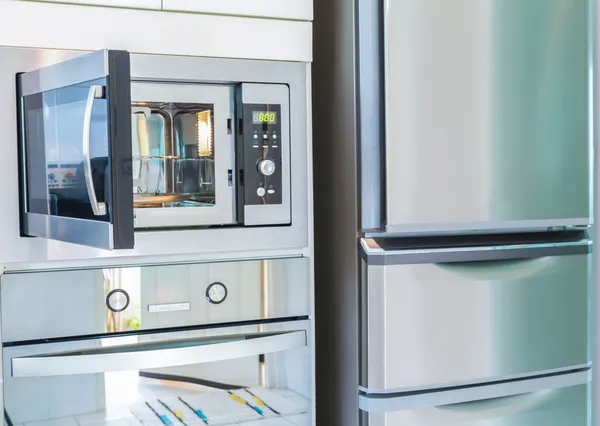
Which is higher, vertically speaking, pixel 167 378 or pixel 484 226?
pixel 484 226

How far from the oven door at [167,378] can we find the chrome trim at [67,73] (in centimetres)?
48

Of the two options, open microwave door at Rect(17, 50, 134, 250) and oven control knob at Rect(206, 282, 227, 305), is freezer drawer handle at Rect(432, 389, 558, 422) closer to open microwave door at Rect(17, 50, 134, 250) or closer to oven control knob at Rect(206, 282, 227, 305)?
oven control knob at Rect(206, 282, 227, 305)

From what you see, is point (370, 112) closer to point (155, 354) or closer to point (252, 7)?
point (252, 7)

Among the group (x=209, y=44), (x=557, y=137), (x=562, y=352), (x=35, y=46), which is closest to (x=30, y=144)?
(x=35, y=46)

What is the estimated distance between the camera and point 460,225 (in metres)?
1.62

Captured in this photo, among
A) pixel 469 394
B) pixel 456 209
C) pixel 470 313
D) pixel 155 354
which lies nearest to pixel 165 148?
pixel 155 354

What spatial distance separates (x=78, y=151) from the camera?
1.32 metres

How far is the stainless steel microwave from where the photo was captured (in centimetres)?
129

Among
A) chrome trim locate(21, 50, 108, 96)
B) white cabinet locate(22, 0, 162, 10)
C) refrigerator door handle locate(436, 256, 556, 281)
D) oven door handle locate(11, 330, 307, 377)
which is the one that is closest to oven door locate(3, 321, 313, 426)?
oven door handle locate(11, 330, 307, 377)

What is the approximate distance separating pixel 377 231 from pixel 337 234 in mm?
145

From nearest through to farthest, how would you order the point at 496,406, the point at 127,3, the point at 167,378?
the point at 127,3, the point at 167,378, the point at 496,406

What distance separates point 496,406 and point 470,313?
24cm

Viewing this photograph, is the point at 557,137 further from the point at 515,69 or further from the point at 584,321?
the point at 584,321

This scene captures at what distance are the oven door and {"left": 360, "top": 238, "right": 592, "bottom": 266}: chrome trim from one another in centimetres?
23
